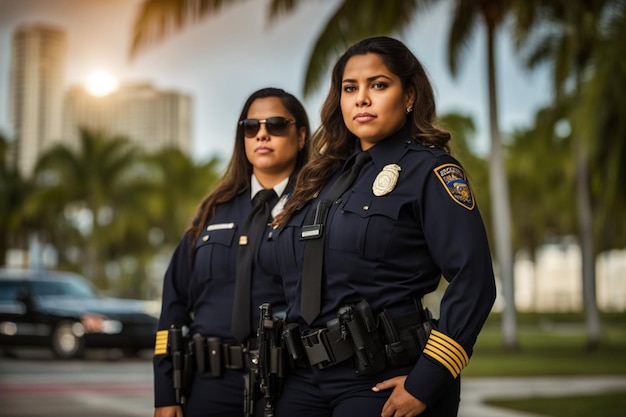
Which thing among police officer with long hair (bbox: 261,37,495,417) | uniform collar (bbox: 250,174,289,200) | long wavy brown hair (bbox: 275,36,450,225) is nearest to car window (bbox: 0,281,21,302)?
uniform collar (bbox: 250,174,289,200)

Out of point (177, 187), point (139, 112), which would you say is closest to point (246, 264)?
point (177, 187)

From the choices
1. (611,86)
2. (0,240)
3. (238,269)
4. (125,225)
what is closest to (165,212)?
(125,225)

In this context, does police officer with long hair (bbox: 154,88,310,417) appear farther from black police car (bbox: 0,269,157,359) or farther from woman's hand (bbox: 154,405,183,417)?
black police car (bbox: 0,269,157,359)

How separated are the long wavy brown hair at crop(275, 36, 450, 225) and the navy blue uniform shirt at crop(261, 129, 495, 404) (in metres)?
0.10

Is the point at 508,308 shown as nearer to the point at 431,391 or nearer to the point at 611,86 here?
the point at 611,86

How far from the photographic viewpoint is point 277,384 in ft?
11.4

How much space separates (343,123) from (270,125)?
26.1 inches

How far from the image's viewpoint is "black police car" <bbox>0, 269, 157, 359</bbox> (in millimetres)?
16688

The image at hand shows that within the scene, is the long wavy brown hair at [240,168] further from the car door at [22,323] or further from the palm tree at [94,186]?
the palm tree at [94,186]

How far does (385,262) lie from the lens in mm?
3146

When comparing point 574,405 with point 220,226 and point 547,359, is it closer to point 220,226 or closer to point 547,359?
point 220,226

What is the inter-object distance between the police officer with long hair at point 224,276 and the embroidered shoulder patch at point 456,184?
101 centimetres

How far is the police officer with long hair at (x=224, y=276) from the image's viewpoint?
13.0ft

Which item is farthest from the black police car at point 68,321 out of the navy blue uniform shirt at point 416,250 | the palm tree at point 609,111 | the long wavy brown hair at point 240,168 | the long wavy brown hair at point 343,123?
the navy blue uniform shirt at point 416,250
